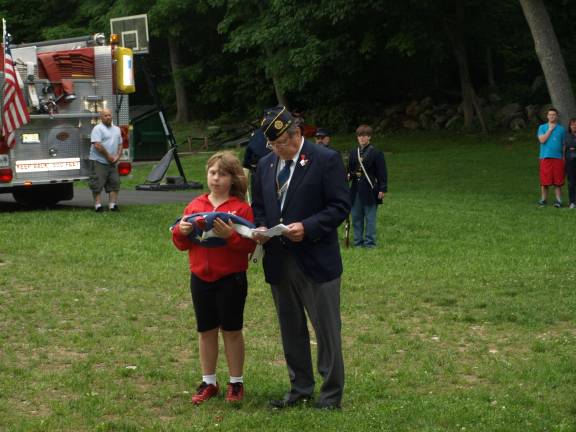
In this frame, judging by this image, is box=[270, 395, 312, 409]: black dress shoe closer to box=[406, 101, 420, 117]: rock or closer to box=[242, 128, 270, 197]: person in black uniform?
box=[242, 128, 270, 197]: person in black uniform

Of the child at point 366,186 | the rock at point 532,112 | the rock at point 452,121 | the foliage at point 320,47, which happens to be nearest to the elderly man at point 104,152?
the child at point 366,186

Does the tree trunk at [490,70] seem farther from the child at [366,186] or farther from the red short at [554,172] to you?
the child at [366,186]

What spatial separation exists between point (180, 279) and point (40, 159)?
6.92 metres

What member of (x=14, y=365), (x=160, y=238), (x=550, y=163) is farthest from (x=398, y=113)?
(x=14, y=365)

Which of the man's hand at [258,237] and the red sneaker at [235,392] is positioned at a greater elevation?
the man's hand at [258,237]

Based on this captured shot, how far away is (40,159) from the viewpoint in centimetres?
1894

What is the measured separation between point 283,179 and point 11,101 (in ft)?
38.2

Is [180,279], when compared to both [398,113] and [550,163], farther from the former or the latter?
[398,113]

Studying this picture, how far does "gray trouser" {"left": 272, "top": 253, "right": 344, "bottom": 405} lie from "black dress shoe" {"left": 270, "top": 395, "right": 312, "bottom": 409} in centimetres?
3

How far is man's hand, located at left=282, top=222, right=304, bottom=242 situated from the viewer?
684 centimetres

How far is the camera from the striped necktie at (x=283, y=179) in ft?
23.6

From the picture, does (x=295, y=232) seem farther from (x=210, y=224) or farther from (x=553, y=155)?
(x=553, y=155)

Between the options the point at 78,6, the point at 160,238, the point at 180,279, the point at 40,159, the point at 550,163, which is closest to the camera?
the point at 180,279

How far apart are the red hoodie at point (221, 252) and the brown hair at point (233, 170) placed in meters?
0.07
